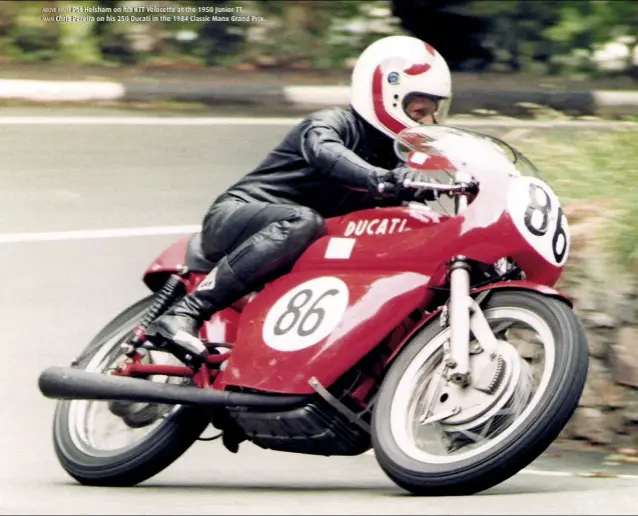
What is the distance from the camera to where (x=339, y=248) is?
5531 millimetres

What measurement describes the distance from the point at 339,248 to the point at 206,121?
21.8 feet

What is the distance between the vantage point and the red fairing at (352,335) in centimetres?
530

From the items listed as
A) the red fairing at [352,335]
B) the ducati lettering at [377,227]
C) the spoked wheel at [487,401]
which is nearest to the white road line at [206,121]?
the ducati lettering at [377,227]

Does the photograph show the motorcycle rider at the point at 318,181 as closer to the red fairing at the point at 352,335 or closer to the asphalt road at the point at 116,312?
Result: the red fairing at the point at 352,335

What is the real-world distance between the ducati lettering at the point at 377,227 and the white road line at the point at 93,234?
3.94 meters

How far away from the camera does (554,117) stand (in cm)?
1146

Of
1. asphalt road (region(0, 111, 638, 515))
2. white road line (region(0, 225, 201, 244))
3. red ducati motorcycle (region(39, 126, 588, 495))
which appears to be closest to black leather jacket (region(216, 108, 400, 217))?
red ducati motorcycle (region(39, 126, 588, 495))

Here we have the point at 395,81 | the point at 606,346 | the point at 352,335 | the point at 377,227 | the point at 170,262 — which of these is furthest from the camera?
the point at 606,346

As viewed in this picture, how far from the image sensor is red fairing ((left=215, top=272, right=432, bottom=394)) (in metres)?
5.30

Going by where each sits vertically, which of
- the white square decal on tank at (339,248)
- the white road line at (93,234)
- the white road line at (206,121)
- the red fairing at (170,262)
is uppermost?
the white square decal on tank at (339,248)

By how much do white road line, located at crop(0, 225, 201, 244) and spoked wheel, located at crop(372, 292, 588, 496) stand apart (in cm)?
437

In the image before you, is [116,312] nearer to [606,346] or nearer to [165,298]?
[165,298]

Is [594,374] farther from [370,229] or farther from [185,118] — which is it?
[185,118]

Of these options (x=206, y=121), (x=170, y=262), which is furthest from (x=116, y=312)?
(x=206, y=121)
